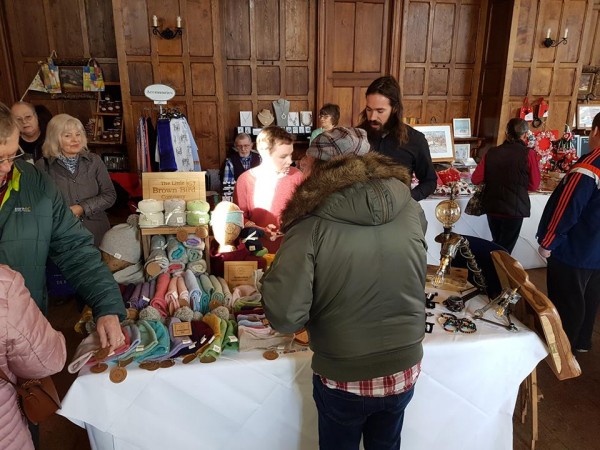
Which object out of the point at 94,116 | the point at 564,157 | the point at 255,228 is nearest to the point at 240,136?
the point at 94,116

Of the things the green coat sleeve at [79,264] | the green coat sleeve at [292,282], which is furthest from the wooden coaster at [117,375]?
the green coat sleeve at [292,282]

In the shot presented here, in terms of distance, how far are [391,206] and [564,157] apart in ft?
16.8

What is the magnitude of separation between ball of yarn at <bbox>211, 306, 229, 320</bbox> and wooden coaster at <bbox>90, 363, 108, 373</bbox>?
45 cm

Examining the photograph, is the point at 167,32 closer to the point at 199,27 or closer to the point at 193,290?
the point at 199,27

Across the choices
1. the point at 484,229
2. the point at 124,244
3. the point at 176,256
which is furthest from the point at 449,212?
the point at 484,229

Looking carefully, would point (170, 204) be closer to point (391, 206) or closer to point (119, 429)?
point (119, 429)

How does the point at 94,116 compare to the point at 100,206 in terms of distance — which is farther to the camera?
the point at 94,116

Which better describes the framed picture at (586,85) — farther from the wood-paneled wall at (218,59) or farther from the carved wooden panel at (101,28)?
the carved wooden panel at (101,28)

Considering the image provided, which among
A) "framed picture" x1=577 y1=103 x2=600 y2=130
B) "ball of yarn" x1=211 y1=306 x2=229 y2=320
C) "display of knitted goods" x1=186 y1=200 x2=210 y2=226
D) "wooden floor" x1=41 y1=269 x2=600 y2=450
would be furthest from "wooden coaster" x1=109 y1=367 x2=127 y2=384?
"framed picture" x1=577 y1=103 x2=600 y2=130

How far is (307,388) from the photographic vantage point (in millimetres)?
1670

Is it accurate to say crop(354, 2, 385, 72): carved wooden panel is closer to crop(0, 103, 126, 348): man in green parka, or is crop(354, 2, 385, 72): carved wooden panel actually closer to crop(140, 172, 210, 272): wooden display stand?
crop(140, 172, 210, 272): wooden display stand

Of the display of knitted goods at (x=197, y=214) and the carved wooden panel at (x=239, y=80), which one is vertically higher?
the carved wooden panel at (x=239, y=80)

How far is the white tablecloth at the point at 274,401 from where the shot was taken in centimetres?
154

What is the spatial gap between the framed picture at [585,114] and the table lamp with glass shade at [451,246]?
6263mm
